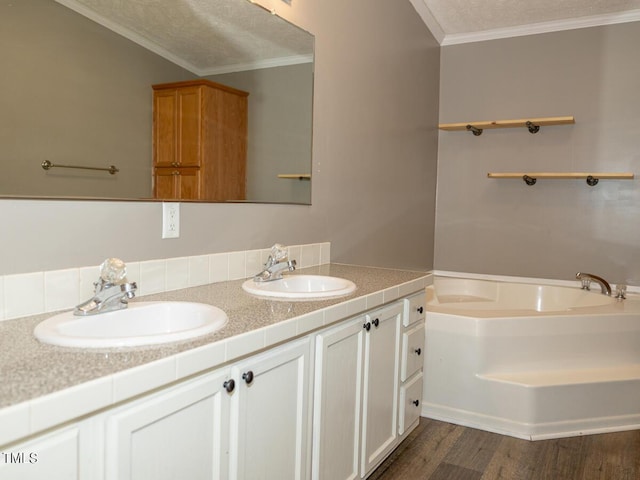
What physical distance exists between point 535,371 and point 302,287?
1445 millimetres

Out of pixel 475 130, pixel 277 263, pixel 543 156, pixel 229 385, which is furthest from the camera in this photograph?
pixel 475 130

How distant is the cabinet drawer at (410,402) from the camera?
2.16 meters

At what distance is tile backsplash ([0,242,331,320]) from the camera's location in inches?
46.7

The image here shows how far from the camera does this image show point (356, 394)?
1.73m

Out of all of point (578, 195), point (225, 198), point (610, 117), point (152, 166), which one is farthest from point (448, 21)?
point (152, 166)

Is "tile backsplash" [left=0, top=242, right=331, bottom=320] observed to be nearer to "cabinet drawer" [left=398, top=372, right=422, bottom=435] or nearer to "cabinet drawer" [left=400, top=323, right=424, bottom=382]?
Answer: "cabinet drawer" [left=400, top=323, right=424, bottom=382]

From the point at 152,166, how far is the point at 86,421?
0.88m

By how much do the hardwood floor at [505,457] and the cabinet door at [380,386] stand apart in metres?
0.18

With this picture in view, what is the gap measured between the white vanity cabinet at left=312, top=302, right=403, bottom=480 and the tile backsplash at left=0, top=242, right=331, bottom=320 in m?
0.52

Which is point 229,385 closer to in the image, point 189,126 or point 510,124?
point 189,126

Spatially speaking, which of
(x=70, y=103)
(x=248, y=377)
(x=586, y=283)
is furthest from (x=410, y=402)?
(x=586, y=283)

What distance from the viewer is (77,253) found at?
1.33m

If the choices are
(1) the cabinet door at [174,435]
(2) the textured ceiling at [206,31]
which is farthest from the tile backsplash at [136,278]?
(2) the textured ceiling at [206,31]

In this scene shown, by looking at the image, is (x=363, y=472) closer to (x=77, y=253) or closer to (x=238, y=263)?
(x=238, y=263)
